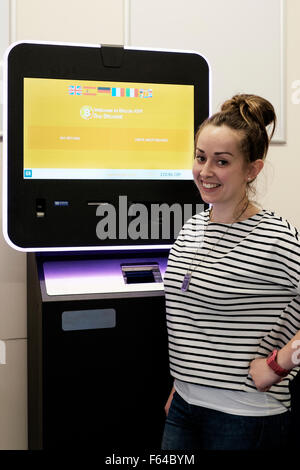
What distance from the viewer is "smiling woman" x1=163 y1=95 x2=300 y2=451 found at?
1453 millimetres

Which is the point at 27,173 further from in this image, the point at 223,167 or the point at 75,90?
the point at 223,167

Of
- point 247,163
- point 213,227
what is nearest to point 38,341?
point 213,227

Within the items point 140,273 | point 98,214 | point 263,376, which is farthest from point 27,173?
point 263,376

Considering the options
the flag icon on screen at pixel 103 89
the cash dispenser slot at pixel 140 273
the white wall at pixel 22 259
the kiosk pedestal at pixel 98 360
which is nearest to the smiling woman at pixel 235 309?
the kiosk pedestal at pixel 98 360

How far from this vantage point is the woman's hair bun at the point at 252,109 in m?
1.56

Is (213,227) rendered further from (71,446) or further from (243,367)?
(71,446)

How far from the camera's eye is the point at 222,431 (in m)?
1.46

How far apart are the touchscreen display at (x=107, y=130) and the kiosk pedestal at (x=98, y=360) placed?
359mm

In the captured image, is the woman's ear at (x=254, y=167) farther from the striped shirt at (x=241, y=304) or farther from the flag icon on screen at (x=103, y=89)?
the flag icon on screen at (x=103, y=89)

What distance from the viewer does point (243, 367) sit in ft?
4.87

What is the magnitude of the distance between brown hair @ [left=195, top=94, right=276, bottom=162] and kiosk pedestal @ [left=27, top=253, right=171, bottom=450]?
566 mm

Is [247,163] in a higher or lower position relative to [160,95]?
lower

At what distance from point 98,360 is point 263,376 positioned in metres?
0.57

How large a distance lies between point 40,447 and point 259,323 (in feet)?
2.85
